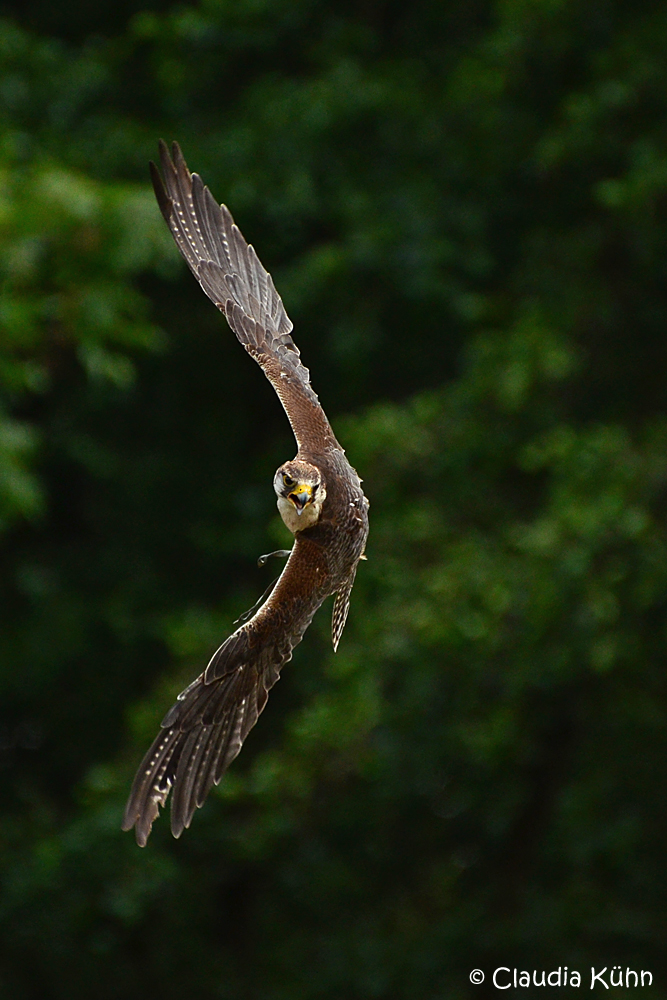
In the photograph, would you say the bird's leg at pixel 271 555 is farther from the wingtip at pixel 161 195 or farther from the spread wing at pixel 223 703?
the wingtip at pixel 161 195

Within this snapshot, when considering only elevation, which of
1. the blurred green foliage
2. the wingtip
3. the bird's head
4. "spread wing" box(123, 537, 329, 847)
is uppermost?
the blurred green foliage

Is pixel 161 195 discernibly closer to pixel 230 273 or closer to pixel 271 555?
pixel 230 273

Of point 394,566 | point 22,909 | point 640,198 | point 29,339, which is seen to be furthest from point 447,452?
point 22,909

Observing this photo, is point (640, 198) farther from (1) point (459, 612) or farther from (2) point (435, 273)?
(1) point (459, 612)

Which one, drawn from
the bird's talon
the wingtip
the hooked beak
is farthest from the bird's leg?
the wingtip

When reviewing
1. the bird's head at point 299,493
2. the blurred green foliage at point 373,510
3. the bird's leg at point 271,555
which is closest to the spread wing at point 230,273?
the bird's leg at point 271,555

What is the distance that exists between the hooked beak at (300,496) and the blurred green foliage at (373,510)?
14.5ft

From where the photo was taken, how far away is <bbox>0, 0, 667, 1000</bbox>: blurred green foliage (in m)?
8.18

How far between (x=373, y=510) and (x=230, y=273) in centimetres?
419

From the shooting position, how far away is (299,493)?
2.98 meters

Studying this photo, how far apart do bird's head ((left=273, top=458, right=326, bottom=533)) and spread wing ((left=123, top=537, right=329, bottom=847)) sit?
0.12 meters

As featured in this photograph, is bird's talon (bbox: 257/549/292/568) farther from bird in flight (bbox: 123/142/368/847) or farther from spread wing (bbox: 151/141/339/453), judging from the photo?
spread wing (bbox: 151/141/339/453)

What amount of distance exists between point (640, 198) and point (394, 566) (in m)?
2.27

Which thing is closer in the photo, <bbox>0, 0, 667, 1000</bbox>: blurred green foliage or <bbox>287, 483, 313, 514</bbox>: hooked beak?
<bbox>287, 483, 313, 514</bbox>: hooked beak
